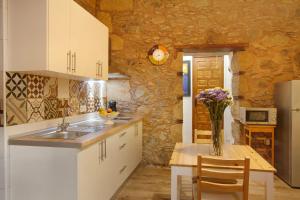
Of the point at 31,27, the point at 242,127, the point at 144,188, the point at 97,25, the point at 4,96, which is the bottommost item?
the point at 144,188

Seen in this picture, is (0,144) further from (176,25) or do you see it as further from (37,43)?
(176,25)

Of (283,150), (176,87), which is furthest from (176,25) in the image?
(283,150)

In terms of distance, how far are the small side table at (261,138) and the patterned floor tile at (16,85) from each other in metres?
3.00

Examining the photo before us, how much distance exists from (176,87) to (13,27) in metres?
2.65

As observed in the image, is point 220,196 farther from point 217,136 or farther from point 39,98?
point 39,98

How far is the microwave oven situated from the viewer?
11.7 ft

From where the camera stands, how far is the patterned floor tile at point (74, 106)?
A: 308 centimetres

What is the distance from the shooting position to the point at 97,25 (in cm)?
308

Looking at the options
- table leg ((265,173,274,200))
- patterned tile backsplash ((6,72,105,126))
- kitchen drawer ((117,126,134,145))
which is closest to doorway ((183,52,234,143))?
kitchen drawer ((117,126,134,145))

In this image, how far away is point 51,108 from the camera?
2668mm

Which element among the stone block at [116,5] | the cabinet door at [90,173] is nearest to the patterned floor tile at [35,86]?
the cabinet door at [90,173]

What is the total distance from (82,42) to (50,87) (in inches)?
23.1

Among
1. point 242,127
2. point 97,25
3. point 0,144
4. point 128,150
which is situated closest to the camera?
point 0,144

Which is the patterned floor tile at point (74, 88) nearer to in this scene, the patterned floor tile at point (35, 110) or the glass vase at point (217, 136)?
the patterned floor tile at point (35, 110)
